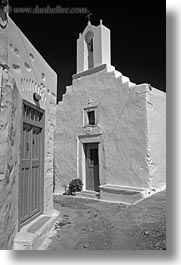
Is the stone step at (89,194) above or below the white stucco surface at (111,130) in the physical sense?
below

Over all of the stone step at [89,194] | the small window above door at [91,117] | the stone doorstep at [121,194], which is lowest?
the stone step at [89,194]

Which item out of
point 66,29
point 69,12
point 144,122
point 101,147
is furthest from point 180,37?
point 101,147

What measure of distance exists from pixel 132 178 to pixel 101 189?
92 cm

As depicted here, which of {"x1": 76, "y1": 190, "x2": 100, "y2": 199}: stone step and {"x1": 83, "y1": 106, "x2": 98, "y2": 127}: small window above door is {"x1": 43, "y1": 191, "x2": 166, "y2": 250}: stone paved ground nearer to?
{"x1": 76, "y1": 190, "x2": 100, "y2": 199}: stone step

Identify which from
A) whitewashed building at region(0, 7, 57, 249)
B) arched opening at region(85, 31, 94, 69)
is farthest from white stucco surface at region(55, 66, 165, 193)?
whitewashed building at region(0, 7, 57, 249)

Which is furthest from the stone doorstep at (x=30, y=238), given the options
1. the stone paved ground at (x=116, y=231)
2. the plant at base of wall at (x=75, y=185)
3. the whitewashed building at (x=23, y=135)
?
the plant at base of wall at (x=75, y=185)

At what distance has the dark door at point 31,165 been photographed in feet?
9.29

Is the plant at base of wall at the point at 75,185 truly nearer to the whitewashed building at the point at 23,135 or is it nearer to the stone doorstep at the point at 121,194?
the stone doorstep at the point at 121,194

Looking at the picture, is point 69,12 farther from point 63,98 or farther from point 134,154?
point 63,98

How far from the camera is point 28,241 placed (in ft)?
7.86

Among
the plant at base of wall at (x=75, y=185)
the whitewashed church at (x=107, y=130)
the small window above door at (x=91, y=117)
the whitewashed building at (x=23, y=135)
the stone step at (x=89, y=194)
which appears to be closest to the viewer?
the whitewashed building at (x=23, y=135)

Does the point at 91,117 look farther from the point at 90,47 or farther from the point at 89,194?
the point at 89,194

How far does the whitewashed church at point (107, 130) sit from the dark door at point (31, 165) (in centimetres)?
306

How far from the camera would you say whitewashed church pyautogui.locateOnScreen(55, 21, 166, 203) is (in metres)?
5.88
